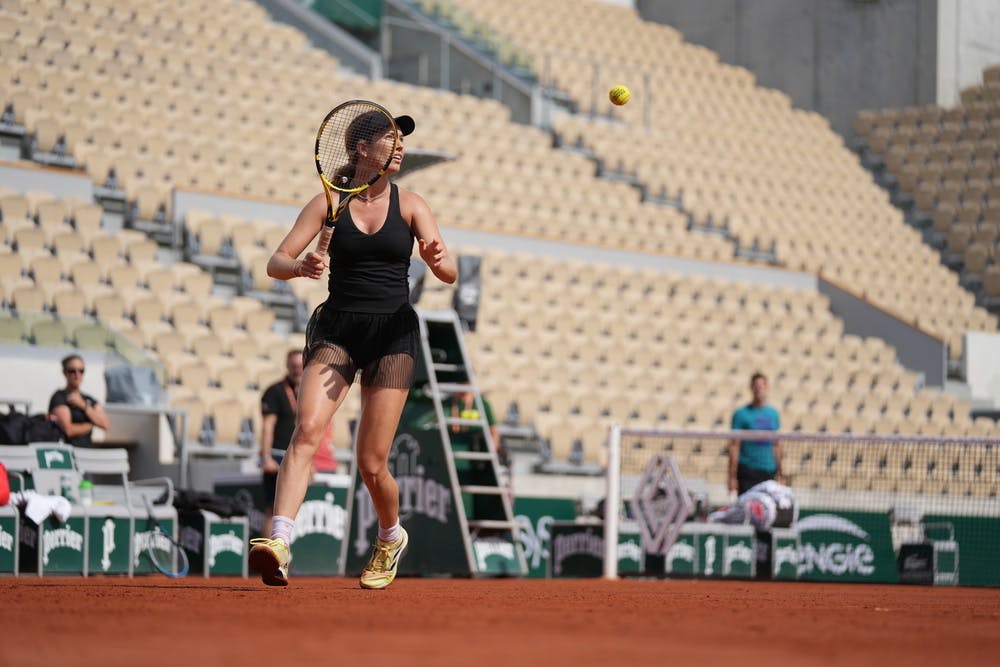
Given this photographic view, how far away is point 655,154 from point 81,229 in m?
11.8

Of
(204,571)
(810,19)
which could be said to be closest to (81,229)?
(204,571)

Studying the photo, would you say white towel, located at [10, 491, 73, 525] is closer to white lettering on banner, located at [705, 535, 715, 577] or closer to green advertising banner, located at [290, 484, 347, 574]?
green advertising banner, located at [290, 484, 347, 574]

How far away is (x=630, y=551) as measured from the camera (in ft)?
45.7

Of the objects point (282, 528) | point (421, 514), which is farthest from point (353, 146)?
point (421, 514)

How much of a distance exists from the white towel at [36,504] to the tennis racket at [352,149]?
15.9 ft

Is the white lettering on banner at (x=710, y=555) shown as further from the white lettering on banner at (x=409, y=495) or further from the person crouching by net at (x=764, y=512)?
the white lettering on banner at (x=409, y=495)

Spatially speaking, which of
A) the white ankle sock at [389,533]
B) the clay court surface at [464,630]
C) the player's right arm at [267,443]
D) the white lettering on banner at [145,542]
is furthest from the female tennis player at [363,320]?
the white lettering on banner at [145,542]

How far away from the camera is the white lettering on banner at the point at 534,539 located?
14.5 meters

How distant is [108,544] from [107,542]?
0.02m

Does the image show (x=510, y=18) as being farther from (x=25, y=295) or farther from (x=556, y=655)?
(x=556, y=655)

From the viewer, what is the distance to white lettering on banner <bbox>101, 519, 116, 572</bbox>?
12.0 m

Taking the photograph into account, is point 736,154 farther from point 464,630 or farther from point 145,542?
point 464,630

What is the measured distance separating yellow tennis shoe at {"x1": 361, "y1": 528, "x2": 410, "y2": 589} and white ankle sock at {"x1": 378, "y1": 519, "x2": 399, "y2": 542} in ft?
0.07

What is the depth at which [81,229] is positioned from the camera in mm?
17734
